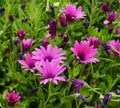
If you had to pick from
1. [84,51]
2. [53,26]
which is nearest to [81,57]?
[84,51]

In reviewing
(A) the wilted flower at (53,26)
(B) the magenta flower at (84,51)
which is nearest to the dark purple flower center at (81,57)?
(B) the magenta flower at (84,51)

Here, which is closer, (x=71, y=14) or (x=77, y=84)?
(x=77, y=84)

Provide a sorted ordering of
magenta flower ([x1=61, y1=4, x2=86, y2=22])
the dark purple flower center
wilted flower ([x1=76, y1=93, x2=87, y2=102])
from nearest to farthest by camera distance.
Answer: wilted flower ([x1=76, y1=93, x2=87, y2=102]) → the dark purple flower center → magenta flower ([x1=61, y1=4, x2=86, y2=22])

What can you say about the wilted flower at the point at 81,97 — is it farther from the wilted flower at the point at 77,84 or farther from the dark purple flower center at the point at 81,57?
the dark purple flower center at the point at 81,57

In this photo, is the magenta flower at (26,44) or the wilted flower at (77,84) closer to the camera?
the wilted flower at (77,84)

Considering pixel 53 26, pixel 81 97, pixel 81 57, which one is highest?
pixel 53 26

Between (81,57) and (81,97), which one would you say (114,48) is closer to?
(81,57)

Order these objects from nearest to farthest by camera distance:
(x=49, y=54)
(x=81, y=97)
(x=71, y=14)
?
(x=81, y=97), (x=49, y=54), (x=71, y=14)

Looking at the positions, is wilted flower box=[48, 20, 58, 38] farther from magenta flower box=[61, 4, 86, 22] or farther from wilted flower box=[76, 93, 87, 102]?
wilted flower box=[76, 93, 87, 102]

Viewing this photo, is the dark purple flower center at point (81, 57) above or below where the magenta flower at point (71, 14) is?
below

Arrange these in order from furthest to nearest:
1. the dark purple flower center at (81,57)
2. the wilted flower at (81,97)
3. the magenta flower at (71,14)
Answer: the magenta flower at (71,14) → the dark purple flower center at (81,57) → the wilted flower at (81,97)

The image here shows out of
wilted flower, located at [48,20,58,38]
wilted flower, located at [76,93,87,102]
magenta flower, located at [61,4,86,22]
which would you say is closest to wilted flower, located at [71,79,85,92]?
wilted flower, located at [76,93,87,102]

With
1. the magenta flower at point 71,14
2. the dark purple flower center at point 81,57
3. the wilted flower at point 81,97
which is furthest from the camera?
the magenta flower at point 71,14
